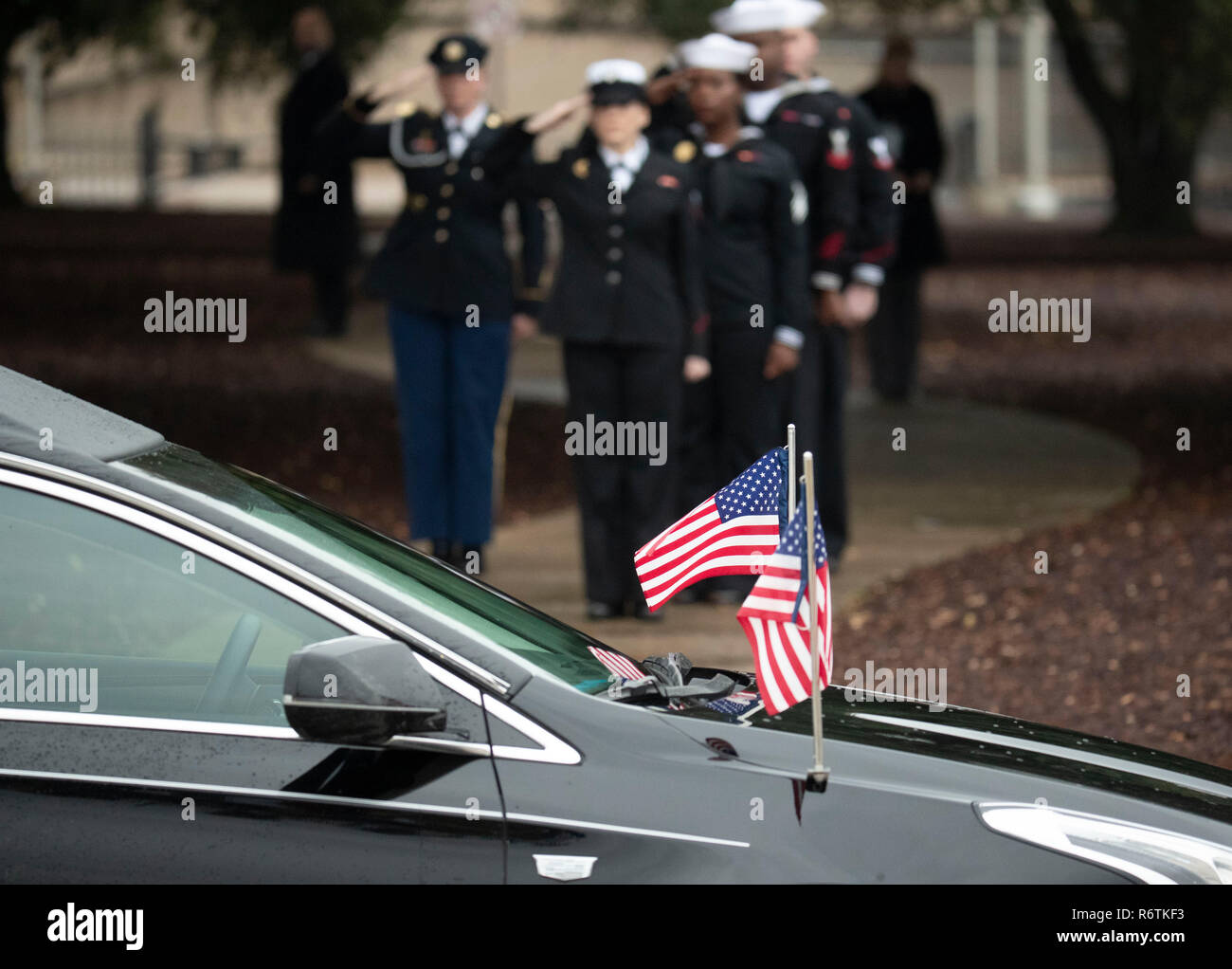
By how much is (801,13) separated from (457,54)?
1.44m

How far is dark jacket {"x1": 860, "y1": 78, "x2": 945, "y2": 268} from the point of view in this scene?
14031 millimetres

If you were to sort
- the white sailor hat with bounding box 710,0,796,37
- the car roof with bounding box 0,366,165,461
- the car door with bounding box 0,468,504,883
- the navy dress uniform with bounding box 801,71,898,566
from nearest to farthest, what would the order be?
the car door with bounding box 0,468,504,883 < the car roof with bounding box 0,366,165,461 < the white sailor hat with bounding box 710,0,796,37 < the navy dress uniform with bounding box 801,71,898,566

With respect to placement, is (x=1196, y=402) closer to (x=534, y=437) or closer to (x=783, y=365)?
(x=534, y=437)

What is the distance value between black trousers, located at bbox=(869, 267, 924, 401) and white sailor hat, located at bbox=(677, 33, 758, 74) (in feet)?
20.8

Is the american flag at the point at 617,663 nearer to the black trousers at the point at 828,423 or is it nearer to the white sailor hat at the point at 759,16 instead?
the black trousers at the point at 828,423

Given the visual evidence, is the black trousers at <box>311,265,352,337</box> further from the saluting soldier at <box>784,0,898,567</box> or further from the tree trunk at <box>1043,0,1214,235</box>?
the saluting soldier at <box>784,0,898,567</box>

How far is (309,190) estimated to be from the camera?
16.1 metres

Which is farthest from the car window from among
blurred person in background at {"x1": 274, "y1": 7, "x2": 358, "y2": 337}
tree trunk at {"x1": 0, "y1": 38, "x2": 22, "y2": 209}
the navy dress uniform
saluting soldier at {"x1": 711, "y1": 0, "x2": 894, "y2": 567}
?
tree trunk at {"x1": 0, "y1": 38, "x2": 22, "y2": 209}

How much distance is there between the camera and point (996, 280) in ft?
84.7

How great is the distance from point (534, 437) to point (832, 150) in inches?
197

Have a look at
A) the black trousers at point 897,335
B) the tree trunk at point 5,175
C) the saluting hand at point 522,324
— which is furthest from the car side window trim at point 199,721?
the tree trunk at point 5,175

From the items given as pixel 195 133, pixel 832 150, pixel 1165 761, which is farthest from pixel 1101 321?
pixel 195 133

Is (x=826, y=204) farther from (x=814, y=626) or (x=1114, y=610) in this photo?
(x=814, y=626)
